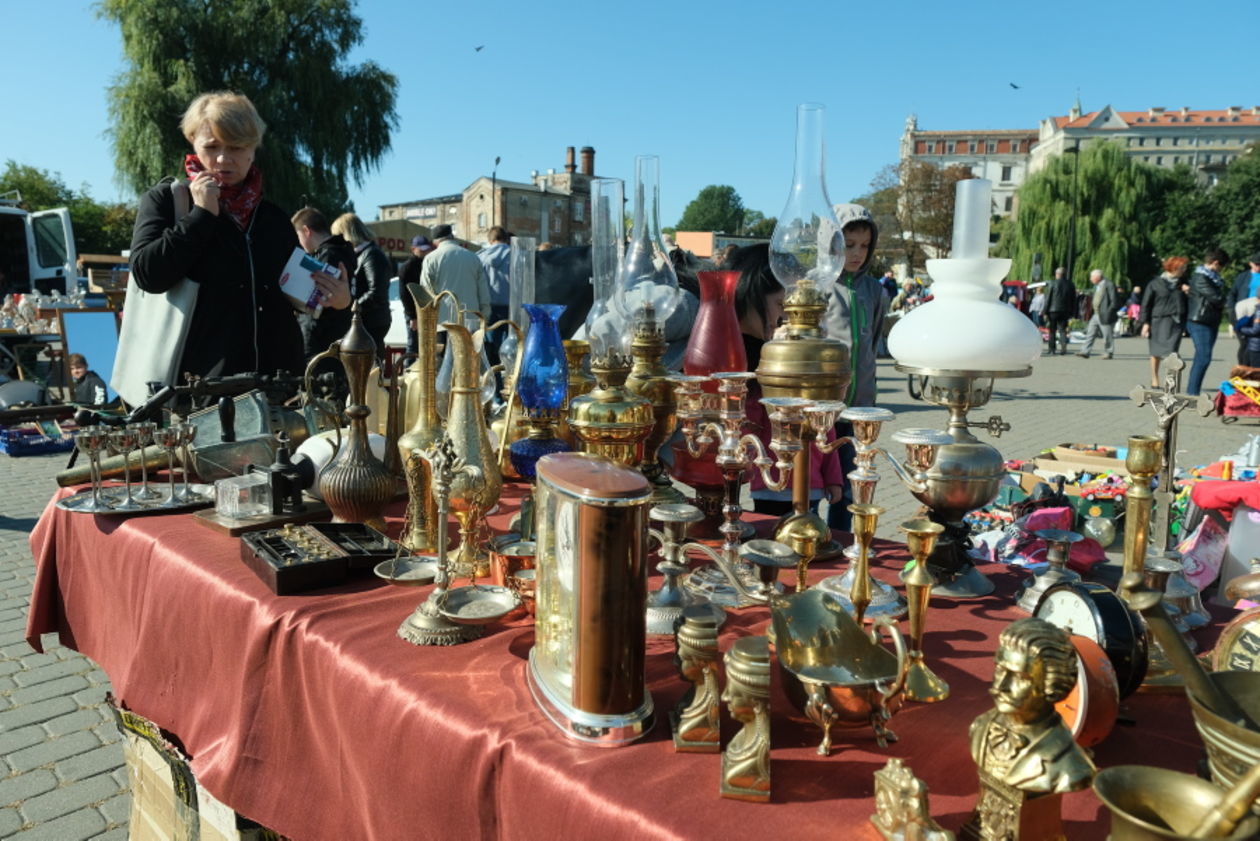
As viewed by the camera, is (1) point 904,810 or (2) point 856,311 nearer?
(1) point 904,810

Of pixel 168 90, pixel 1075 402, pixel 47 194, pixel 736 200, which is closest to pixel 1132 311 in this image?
pixel 1075 402

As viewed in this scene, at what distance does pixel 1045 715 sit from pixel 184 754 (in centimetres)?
175

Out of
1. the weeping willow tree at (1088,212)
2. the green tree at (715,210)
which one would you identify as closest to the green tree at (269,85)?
the weeping willow tree at (1088,212)

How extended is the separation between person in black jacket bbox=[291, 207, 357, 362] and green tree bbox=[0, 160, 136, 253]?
36.7 metres

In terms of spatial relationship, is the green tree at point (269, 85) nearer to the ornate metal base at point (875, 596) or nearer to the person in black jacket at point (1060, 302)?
the person in black jacket at point (1060, 302)

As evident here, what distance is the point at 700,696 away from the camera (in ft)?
3.15

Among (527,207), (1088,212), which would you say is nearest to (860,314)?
(1088,212)

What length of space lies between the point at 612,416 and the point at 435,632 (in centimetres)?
48

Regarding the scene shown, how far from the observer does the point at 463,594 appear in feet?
4.46

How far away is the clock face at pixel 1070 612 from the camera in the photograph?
1.06 metres

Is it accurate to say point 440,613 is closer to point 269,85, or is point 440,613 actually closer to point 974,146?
point 269,85

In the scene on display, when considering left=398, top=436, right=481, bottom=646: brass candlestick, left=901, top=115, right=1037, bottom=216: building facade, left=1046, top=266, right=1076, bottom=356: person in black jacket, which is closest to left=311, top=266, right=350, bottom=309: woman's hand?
left=398, top=436, right=481, bottom=646: brass candlestick

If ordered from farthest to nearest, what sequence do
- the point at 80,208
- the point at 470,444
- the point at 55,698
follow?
the point at 80,208 < the point at 55,698 < the point at 470,444

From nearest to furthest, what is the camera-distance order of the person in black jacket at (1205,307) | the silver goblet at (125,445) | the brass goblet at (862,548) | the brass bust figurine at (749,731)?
the brass bust figurine at (749,731)
the brass goblet at (862,548)
the silver goblet at (125,445)
the person in black jacket at (1205,307)
